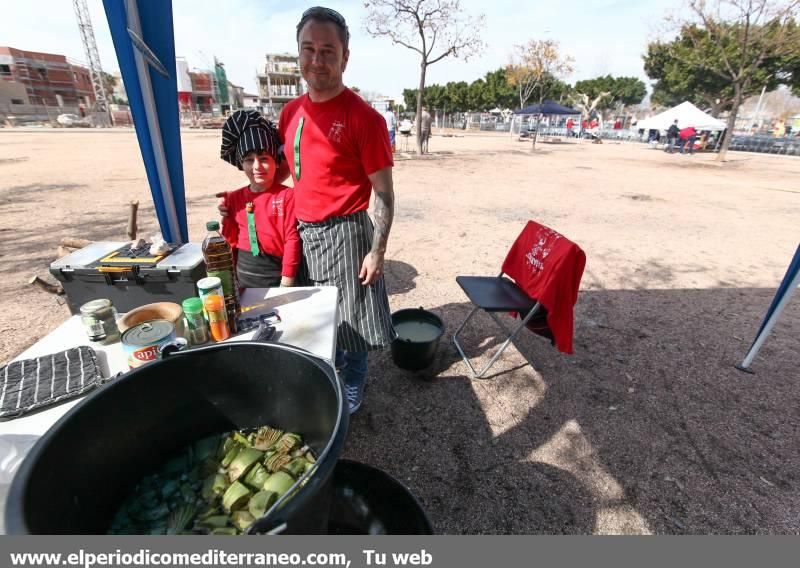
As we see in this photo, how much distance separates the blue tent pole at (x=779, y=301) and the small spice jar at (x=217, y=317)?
12.4 feet

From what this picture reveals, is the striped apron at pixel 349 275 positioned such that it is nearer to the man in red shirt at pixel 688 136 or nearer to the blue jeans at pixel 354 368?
the blue jeans at pixel 354 368

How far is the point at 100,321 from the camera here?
146cm

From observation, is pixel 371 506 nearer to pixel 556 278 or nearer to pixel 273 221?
pixel 273 221

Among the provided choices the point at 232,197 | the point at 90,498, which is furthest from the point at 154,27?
the point at 90,498

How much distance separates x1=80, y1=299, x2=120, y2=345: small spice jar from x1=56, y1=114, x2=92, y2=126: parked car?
172 feet

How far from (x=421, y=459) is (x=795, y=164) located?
26.6m

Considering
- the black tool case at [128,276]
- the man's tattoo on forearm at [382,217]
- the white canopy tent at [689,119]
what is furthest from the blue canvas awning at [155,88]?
the white canopy tent at [689,119]

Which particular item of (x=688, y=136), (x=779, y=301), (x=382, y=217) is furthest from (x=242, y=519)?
(x=688, y=136)

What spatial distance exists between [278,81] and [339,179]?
66087 millimetres

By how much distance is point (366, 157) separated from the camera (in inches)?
74.2

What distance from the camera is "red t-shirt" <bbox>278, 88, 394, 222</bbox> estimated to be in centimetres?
187

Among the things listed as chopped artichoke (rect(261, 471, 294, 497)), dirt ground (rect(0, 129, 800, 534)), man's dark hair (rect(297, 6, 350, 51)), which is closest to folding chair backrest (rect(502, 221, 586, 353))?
dirt ground (rect(0, 129, 800, 534))

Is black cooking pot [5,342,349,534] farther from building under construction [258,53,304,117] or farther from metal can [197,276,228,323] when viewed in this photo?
building under construction [258,53,304,117]

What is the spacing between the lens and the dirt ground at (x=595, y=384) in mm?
2117
